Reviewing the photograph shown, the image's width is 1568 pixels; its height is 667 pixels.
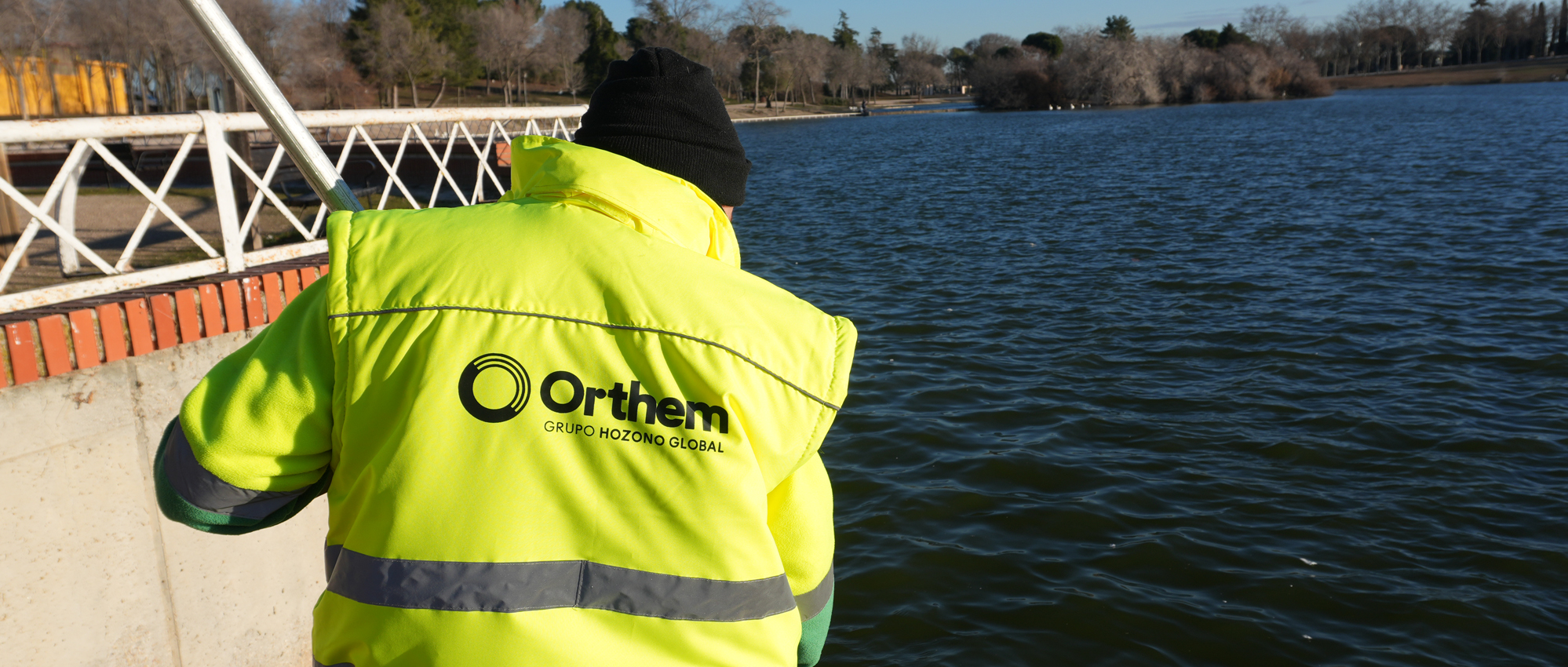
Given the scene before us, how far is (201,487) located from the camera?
55.0 inches

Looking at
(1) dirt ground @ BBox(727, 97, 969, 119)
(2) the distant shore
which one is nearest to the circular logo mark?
(1) dirt ground @ BBox(727, 97, 969, 119)

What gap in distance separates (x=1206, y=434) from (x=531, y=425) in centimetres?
786

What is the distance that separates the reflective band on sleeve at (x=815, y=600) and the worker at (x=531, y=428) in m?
0.24

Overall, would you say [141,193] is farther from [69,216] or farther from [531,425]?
[531,425]

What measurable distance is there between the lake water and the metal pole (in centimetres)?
449

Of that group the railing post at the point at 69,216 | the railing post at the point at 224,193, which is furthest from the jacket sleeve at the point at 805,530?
the railing post at the point at 69,216

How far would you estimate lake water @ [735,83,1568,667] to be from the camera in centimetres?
564

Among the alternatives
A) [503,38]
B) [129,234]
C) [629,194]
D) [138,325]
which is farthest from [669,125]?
[503,38]

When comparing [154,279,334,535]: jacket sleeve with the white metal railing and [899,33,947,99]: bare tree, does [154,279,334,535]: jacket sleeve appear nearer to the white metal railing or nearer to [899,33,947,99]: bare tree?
the white metal railing

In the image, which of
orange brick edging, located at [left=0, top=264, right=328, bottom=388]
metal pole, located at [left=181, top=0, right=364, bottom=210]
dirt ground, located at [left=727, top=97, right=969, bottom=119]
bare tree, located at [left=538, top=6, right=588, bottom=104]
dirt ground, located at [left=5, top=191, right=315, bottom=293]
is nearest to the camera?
metal pole, located at [left=181, top=0, right=364, bottom=210]

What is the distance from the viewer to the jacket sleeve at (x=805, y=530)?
1521 millimetres

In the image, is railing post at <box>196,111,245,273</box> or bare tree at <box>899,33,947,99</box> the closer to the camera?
railing post at <box>196,111,245,273</box>

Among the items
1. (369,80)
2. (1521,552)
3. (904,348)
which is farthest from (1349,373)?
(369,80)

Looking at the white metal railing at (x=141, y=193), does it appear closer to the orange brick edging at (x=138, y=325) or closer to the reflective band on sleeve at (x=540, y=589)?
the orange brick edging at (x=138, y=325)
